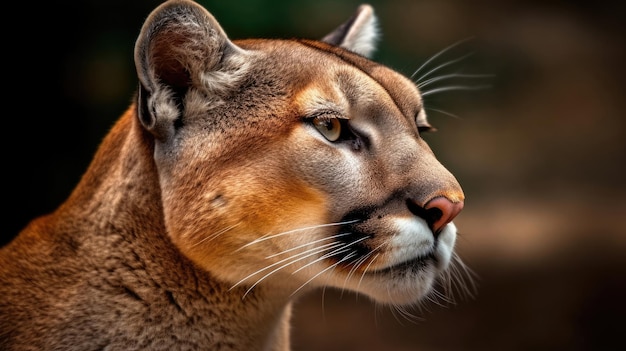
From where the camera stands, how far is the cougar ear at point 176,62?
3289mm

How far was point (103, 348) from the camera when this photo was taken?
333 centimetres

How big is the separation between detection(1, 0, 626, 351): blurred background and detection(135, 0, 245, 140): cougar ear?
368 cm

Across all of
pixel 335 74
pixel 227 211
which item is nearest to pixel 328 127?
pixel 335 74

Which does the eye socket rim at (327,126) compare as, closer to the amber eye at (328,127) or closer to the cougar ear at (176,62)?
the amber eye at (328,127)

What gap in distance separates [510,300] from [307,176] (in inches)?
230

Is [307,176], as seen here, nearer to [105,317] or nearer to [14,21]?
[105,317]

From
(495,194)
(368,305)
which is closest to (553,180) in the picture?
(495,194)

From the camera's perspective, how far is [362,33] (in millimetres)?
4695

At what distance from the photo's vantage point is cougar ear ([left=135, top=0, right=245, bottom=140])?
329 cm

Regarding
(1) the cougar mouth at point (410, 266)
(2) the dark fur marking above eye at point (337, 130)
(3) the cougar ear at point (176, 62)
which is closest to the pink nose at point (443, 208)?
(1) the cougar mouth at point (410, 266)

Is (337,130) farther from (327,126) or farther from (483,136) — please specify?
(483,136)

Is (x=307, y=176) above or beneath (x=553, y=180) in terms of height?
above

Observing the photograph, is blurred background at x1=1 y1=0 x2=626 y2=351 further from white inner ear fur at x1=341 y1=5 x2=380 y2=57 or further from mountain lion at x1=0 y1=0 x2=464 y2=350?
mountain lion at x1=0 y1=0 x2=464 y2=350

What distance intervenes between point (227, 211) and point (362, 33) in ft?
6.09
